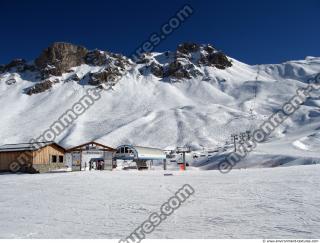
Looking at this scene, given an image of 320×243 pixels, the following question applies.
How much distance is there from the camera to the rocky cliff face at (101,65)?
171875 mm

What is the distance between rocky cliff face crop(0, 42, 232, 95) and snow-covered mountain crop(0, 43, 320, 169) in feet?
1.76

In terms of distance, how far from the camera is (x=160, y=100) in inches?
5531

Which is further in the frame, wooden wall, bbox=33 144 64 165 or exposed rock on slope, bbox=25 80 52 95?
exposed rock on slope, bbox=25 80 52 95

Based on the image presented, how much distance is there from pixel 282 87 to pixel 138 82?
217 feet

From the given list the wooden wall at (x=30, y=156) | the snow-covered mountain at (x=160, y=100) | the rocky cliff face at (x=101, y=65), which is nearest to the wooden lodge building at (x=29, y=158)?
the wooden wall at (x=30, y=156)

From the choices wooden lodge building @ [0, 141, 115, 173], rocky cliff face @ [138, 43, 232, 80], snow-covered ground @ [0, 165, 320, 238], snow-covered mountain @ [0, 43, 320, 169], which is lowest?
snow-covered ground @ [0, 165, 320, 238]

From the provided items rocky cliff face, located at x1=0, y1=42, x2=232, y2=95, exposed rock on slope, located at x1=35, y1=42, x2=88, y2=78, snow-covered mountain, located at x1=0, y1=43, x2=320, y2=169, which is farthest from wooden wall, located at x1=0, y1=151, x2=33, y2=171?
exposed rock on slope, located at x1=35, y1=42, x2=88, y2=78

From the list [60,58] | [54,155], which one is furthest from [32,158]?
[60,58]

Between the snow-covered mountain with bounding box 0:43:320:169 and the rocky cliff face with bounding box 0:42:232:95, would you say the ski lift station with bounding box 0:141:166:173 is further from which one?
the rocky cliff face with bounding box 0:42:232:95

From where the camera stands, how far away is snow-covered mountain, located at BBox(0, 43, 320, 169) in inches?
3590

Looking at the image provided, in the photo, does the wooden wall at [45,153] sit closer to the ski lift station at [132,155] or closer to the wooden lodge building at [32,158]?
the wooden lodge building at [32,158]

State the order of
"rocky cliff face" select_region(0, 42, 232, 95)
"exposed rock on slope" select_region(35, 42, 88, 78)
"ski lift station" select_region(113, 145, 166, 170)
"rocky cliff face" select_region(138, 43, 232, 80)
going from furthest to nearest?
1. "exposed rock on slope" select_region(35, 42, 88, 78)
2. "rocky cliff face" select_region(138, 43, 232, 80)
3. "rocky cliff face" select_region(0, 42, 232, 95)
4. "ski lift station" select_region(113, 145, 166, 170)

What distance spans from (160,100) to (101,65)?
208 ft

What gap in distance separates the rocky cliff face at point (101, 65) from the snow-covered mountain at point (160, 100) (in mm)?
536
